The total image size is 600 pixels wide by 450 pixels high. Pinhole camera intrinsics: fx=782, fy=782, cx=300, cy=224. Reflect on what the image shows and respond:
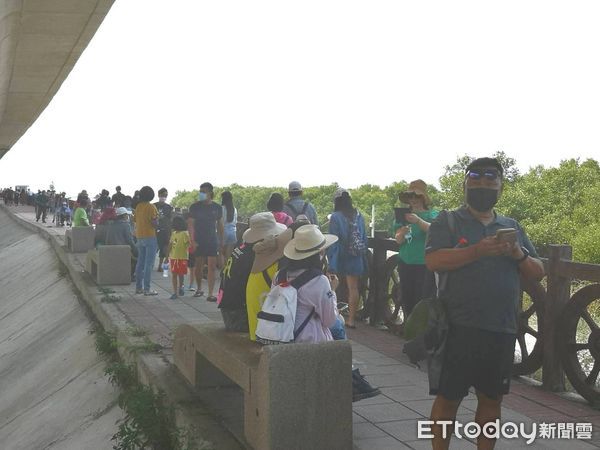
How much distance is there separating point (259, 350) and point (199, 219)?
6450 millimetres

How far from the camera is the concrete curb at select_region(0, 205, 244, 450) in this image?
5195 millimetres

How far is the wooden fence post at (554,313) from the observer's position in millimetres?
6387

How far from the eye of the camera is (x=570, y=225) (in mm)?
35281

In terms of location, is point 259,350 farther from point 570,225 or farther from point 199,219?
point 570,225

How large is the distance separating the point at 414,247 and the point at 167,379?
277 cm

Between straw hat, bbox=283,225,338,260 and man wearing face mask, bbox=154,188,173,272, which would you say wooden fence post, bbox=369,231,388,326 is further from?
man wearing face mask, bbox=154,188,173,272

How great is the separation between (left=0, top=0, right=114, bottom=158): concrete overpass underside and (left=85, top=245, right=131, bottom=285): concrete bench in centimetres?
461

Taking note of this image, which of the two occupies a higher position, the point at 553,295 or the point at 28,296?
the point at 553,295

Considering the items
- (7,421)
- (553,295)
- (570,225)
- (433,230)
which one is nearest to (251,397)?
(433,230)

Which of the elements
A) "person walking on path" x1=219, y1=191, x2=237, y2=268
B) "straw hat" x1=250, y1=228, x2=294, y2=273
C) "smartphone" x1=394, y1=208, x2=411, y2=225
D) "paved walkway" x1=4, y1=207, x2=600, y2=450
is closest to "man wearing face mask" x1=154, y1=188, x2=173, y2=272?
"person walking on path" x1=219, y1=191, x2=237, y2=268

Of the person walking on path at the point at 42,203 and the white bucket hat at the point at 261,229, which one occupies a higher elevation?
the white bucket hat at the point at 261,229

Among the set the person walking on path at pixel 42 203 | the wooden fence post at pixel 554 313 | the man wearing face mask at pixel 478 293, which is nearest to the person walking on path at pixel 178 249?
the wooden fence post at pixel 554 313

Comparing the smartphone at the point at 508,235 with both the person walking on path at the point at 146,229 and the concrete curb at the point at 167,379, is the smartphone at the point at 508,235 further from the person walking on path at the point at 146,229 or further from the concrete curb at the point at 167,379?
the person walking on path at the point at 146,229

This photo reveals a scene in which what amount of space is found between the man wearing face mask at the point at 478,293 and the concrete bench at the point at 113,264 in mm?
10279
